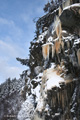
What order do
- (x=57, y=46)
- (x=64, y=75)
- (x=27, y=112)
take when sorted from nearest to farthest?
(x=64, y=75) → (x=57, y=46) → (x=27, y=112)

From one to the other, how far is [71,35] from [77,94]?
4.56m

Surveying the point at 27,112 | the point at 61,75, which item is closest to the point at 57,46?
the point at 61,75

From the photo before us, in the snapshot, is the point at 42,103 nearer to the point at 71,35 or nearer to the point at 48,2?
the point at 71,35

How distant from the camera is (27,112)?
11.0 meters

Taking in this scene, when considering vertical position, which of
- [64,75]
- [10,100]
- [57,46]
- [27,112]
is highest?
[57,46]

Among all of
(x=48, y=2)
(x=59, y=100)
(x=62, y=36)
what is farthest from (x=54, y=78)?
(x=48, y=2)

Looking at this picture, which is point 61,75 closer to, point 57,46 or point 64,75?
point 64,75

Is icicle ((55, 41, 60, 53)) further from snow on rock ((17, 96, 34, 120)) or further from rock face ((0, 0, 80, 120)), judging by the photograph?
snow on rock ((17, 96, 34, 120))

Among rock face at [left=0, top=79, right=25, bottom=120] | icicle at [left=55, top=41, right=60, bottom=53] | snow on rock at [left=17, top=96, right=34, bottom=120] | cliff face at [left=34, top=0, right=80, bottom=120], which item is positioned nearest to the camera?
cliff face at [left=34, top=0, right=80, bottom=120]

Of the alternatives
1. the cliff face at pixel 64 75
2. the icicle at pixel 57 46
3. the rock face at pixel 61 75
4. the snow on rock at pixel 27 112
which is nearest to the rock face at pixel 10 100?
the snow on rock at pixel 27 112

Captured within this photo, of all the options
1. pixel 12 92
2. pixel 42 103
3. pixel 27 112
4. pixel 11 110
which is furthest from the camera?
pixel 12 92

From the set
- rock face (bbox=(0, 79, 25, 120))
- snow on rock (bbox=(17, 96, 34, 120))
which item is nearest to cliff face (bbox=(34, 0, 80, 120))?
snow on rock (bbox=(17, 96, 34, 120))

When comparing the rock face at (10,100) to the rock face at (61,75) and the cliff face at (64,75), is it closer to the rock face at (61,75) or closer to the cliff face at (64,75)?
the rock face at (61,75)

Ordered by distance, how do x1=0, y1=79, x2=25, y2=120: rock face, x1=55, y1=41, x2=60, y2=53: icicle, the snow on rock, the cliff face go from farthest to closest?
x1=0, y1=79, x2=25, y2=120: rock face → the snow on rock → x1=55, y1=41, x2=60, y2=53: icicle → the cliff face
